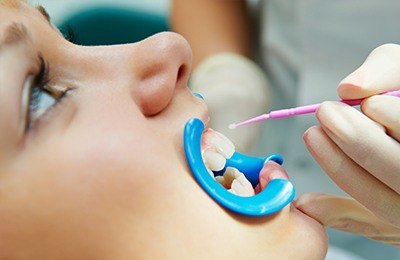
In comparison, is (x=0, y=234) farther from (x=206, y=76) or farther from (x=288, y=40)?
(x=288, y=40)

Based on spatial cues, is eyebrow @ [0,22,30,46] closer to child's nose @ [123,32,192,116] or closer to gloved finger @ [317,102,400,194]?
child's nose @ [123,32,192,116]

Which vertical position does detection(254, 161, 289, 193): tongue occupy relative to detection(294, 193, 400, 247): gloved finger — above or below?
above

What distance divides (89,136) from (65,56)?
120 mm

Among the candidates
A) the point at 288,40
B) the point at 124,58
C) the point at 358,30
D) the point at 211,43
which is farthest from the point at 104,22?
the point at 124,58

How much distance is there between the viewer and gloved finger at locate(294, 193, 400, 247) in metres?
0.85

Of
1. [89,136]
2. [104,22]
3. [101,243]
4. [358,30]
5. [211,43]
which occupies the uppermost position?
[89,136]

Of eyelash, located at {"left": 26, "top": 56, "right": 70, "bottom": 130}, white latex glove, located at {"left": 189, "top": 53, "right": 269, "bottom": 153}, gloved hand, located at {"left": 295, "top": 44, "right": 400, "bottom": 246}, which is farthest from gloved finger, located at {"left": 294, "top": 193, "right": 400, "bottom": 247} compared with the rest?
white latex glove, located at {"left": 189, "top": 53, "right": 269, "bottom": 153}

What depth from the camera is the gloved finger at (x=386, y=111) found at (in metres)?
0.78

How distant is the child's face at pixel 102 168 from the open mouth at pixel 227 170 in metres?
0.07

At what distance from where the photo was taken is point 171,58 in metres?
0.79

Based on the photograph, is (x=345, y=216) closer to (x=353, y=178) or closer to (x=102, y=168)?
(x=353, y=178)

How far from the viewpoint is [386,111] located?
2.57 ft

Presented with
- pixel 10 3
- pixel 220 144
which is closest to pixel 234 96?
pixel 220 144

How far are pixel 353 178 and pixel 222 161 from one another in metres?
0.18
